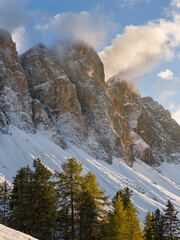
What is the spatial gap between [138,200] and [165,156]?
122 metres

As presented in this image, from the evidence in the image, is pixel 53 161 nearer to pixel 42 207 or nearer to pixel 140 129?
pixel 42 207

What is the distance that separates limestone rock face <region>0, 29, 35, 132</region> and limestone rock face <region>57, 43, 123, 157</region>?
3193 centimetres

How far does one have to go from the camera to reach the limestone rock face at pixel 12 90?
62.4m

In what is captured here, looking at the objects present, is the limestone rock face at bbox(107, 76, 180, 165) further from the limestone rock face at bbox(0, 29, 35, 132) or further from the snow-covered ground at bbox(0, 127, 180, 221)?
the limestone rock face at bbox(0, 29, 35, 132)

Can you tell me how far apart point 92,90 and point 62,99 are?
72.0ft

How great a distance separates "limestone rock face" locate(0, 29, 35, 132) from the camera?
62.4 m

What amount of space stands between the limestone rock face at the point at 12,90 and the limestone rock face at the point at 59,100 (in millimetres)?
11435

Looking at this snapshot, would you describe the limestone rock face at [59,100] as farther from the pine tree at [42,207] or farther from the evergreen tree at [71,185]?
the pine tree at [42,207]

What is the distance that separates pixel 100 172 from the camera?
211 ft

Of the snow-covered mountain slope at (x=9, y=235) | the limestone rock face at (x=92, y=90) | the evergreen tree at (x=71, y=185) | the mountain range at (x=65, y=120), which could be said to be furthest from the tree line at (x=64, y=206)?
the limestone rock face at (x=92, y=90)

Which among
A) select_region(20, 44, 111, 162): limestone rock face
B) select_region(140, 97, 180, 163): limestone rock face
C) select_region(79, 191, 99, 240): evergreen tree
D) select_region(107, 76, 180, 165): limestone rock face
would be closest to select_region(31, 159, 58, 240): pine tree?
select_region(79, 191, 99, 240): evergreen tree

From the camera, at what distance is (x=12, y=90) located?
65.7 m

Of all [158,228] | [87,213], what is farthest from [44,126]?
[87,213]

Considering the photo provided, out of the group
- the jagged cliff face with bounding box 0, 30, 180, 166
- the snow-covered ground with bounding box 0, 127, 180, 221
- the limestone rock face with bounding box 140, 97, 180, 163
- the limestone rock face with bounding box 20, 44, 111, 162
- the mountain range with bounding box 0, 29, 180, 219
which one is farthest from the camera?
the limestone rock face with bounding box 140, 97, 180, 163
